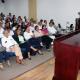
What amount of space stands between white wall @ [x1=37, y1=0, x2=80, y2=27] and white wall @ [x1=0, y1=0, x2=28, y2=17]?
932mm

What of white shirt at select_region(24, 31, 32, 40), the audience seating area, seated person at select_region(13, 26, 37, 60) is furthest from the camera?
white shirt at select_region(24, 31, 32, 40)

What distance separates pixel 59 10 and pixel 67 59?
7.43m

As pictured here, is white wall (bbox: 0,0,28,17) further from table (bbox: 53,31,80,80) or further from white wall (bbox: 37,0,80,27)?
table (bbox: 53,31,80,80)

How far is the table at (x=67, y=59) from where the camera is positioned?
2742 mm

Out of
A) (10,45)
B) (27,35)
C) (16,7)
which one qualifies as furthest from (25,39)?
(16,7)

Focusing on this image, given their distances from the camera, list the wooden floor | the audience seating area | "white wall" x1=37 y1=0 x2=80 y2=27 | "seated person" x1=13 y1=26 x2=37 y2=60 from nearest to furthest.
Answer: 1. the wooden floor
2. the audience seating area
3. "seated person" x1=13 y1=26 x2=37 y2=60
4. "white wall" x1=37 y1=0 x2=80 y2=27

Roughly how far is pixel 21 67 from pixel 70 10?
534 centimetres

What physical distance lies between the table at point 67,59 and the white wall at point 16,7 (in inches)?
333

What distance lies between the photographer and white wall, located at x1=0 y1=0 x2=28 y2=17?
11.2 m

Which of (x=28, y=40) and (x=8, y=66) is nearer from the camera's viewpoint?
(x=8, y=66)

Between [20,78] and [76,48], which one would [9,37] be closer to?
[20,78]

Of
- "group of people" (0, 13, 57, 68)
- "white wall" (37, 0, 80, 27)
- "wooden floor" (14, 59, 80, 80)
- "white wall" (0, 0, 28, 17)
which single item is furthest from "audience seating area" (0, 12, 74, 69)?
"white wall" (0, 0, 28, 17)

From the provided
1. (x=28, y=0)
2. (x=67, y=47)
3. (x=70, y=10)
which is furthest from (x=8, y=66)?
(x=28, y=0)

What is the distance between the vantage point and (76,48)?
2.69 metres
